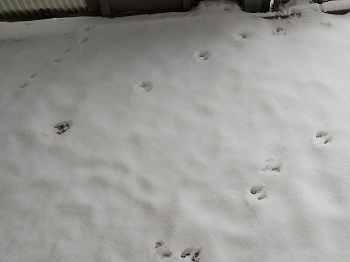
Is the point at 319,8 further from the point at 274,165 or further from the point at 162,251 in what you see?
the point at 162,251

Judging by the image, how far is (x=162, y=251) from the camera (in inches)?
53.8

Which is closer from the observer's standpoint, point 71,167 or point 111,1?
point 71,167

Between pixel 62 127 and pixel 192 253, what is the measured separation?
863 millimetres

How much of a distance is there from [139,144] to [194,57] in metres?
0.58

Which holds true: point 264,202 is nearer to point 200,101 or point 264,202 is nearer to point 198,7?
point 200,101

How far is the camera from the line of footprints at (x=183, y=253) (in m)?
1.34

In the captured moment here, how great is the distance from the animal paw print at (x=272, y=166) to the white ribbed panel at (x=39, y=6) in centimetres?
135

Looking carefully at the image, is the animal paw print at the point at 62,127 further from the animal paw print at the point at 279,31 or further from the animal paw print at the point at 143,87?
the animal paw print at the point at 279,31

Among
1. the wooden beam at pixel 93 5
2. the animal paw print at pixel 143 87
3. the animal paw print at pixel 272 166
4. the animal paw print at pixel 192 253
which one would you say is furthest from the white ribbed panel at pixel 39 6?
the animal paw print at pixel 192 253

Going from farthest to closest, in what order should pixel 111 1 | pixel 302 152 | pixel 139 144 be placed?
pixel 111 1 → pixel 139 144 → pixel 302 152

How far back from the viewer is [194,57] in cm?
195

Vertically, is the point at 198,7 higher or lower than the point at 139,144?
higher

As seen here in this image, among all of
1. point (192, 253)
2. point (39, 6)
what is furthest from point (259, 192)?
point (39, 6)

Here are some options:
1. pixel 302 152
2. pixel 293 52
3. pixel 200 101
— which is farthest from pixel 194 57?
pixel 302 152
